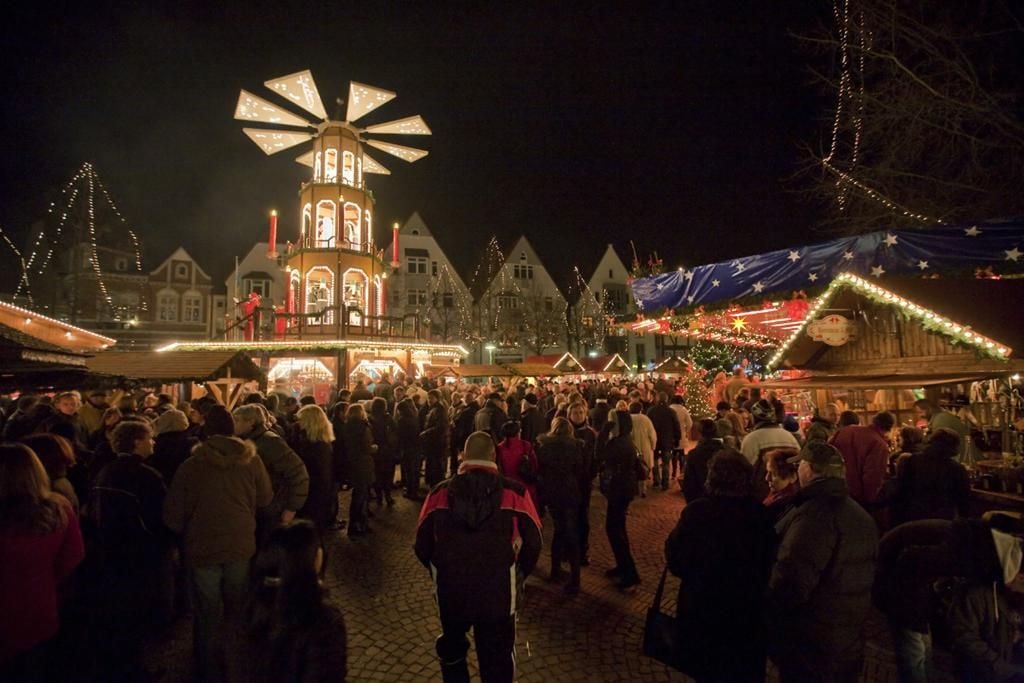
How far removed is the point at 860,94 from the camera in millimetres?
10289

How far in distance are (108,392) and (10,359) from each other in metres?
6.74

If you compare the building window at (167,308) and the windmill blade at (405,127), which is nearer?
the windmill blade at (405,127)

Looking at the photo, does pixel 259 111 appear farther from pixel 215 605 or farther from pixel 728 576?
pixel 728 576

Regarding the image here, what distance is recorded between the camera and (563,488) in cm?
539

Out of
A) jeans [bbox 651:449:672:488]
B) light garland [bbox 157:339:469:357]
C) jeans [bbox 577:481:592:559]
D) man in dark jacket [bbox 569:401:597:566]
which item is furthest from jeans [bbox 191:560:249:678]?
light garland [bbox 157:339:469:357]

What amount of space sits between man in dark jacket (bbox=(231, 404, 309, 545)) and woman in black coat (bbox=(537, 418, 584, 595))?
2399 mm

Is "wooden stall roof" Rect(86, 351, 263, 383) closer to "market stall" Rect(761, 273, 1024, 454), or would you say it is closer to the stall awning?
the stall awning

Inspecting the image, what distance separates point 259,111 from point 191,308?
69.2 ft

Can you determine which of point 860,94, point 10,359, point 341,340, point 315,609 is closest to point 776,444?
point 315,609

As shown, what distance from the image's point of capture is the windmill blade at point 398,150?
2855cm

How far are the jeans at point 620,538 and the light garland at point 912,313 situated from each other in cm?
461

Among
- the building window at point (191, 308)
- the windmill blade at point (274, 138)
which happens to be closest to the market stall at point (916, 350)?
the windmill blade at point (274, 138)

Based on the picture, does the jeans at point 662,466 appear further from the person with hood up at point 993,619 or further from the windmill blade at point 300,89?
the windmill blade at point 300,89

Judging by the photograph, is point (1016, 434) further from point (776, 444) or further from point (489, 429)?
point (489, 429)
